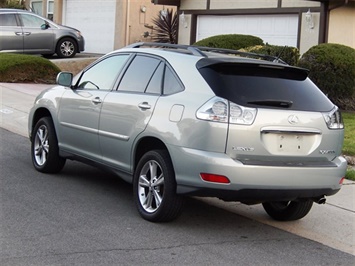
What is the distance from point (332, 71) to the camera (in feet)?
48.1

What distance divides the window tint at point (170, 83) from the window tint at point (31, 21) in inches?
637

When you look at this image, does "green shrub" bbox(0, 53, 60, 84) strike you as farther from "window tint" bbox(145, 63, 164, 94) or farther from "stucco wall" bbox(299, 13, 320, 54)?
"window tint" bbox(145, 63, 164, 94)

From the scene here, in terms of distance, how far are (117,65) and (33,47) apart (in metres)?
15.1

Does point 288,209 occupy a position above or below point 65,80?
below

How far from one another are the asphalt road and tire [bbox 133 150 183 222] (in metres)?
0.13

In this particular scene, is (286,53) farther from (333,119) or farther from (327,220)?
(333,119)

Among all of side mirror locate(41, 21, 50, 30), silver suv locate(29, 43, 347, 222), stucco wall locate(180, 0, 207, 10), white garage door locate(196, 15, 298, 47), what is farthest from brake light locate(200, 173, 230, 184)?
side mirror locate(41, 21, 50, 30)

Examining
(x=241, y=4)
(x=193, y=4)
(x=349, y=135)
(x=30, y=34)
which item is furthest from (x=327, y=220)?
(x=30, y=34)

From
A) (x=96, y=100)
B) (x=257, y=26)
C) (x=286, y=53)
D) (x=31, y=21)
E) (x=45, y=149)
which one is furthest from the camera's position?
(x=31, y=21)

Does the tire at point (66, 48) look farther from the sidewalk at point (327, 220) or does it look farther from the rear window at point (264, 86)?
the rear window at point (264, 86)

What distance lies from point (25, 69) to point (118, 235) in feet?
43.3

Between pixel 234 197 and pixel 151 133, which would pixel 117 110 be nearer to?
pixel 151 133

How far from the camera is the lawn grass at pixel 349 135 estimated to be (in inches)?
397

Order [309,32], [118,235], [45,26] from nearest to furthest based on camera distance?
1. [118,235]
2. [309,32]
3. [45,26]
